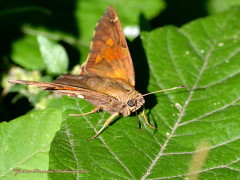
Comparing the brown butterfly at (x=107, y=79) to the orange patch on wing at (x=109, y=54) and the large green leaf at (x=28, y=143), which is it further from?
the large green leaf at (x=28, y=143)

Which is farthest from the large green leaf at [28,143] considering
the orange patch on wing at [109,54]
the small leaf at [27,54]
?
the small leaf at [27,54]

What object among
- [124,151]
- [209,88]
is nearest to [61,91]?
[124,151]

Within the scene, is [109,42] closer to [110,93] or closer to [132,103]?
[110,93]

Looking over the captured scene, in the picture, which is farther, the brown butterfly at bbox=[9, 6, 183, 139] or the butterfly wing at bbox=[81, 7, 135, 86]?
the butterfly wing at bbox=[81, 7, 135, 86]

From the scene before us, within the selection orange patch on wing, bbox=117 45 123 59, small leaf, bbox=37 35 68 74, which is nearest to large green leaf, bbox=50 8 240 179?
orange patch on wing, bbox=117 45 123 59

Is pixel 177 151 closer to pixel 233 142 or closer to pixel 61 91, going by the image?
pixel 233 142

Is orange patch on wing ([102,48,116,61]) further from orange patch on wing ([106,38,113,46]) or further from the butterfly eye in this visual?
the butterfly eye
